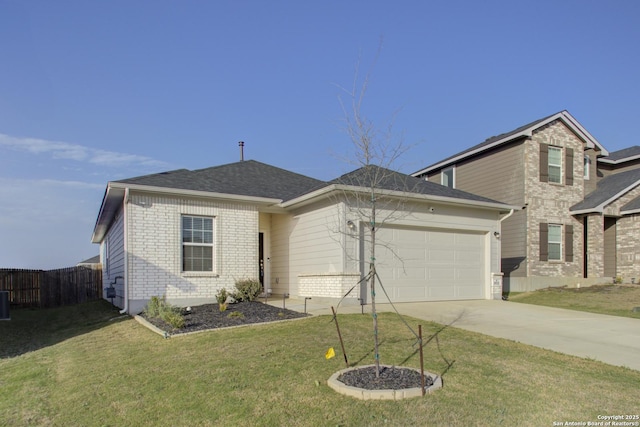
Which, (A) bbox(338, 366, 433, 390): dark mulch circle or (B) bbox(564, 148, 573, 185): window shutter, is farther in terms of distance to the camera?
(B) bbox(564, 148, 573, 185): window shutter

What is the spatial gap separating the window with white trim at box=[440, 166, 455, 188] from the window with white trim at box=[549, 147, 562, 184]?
441cm

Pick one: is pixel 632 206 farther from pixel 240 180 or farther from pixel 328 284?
pixel 240 180

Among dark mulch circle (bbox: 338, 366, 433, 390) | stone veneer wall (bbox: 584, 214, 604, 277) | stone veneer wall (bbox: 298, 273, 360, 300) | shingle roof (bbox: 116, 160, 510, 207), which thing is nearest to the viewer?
dark mulch circle (bbox: 338, 366, 433, 390)

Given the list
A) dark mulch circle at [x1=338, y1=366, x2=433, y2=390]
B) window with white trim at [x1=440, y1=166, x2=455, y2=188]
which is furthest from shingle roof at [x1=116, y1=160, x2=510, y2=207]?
window with white trim at [x1=440, y1=166, x2=455, y2=188]

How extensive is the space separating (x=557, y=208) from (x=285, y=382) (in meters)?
17.0

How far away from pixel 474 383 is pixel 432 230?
8.84 metres

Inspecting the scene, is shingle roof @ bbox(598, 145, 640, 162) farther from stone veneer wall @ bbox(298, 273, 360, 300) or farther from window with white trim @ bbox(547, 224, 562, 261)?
stone veneer wall @ bbox(298, 273, 360, 300)

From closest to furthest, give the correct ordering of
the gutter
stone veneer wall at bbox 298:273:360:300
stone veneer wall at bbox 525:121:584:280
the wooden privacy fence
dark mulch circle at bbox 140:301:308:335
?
dark mulch circle at bbox 140:301:308:335 < the gutter < stone veneer wall at bbox 298:273:360:300 < stone veneer wall at bbox 525:121:584:280 < the wooden privacy fence

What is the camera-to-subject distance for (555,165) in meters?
19.0

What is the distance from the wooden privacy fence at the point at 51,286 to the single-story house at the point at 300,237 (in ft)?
26.2

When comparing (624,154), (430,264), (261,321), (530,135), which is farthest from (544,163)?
(261,321)

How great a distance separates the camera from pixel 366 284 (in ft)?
41.1

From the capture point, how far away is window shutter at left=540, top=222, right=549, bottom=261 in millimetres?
18236

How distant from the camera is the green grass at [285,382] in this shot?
4.58 m
